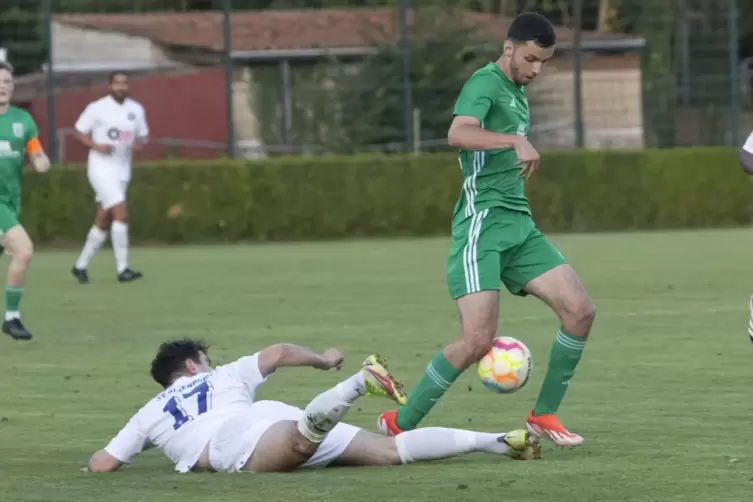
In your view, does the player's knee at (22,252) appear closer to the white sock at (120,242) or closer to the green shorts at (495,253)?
the white sock at (120,242)

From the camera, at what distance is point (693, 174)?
26.1 m

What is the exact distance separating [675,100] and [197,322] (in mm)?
16037

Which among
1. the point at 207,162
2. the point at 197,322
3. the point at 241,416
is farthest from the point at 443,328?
the point at 207,162

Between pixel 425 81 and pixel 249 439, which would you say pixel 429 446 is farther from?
pixel 425 81

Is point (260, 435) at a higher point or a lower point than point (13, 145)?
lower

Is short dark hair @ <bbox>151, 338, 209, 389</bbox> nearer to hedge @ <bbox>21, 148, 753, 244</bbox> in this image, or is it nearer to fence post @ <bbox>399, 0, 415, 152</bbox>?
hedge @ <bbox>21, 148, 753, 244</bbox>

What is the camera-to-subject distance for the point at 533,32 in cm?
765

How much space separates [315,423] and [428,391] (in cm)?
96

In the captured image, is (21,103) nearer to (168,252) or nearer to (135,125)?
(168,252)

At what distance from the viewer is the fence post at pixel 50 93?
2700cm

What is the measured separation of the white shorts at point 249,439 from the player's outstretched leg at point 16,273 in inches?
246

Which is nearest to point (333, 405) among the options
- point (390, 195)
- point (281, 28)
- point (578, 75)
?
point (390, 195)

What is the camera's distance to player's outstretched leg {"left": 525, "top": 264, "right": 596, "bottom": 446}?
25.5 feet

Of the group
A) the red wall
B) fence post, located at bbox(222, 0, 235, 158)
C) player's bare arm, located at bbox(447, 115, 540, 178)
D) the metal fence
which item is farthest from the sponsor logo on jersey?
player's bare arm, located at bbox(447, 115, 540, 178)
